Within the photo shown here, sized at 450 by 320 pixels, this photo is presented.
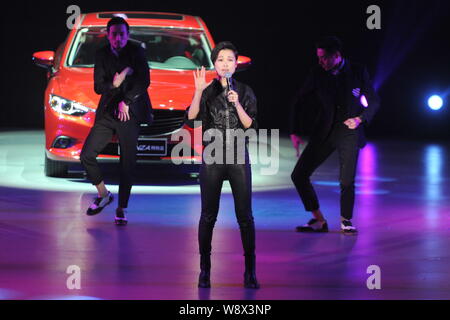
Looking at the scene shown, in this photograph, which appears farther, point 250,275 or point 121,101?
point 121,101

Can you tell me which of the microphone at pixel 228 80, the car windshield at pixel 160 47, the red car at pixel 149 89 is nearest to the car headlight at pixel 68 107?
the red car at pixel 149 89

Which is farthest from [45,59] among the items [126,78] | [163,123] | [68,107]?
[126,78]

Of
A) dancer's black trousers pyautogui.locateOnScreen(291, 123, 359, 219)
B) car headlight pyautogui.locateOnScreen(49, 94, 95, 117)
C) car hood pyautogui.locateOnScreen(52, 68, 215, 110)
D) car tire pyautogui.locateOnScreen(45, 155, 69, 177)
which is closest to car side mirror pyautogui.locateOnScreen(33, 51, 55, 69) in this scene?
car hood pyautogui.locateOnScreen(52, 68, 215, 110)

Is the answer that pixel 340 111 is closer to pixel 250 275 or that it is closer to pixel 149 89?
pixel 250 275

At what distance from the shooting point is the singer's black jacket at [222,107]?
23.6ft

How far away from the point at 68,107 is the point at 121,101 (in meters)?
2.49

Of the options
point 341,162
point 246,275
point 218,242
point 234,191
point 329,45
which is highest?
point 329,45

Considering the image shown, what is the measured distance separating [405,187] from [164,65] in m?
3.07

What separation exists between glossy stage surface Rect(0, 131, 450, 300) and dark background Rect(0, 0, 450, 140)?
6637 millimetres

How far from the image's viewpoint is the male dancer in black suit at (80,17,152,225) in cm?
974

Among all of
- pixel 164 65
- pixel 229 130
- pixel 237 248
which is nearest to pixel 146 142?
pixel 164 65

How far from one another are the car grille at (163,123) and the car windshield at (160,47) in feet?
3.50

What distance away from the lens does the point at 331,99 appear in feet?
30.9

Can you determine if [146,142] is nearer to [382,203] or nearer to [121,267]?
[382,203]
